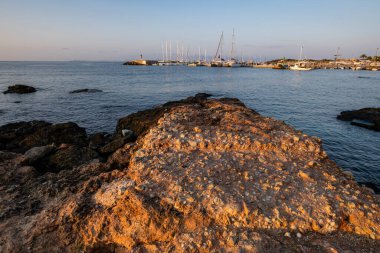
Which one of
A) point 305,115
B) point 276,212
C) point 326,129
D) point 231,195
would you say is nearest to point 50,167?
point 231,195

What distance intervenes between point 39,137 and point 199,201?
15.7m

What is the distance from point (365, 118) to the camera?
28719 mm

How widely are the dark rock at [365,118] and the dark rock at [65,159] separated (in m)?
28.6

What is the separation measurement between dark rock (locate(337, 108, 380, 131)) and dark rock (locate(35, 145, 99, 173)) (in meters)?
Answer: 28.6

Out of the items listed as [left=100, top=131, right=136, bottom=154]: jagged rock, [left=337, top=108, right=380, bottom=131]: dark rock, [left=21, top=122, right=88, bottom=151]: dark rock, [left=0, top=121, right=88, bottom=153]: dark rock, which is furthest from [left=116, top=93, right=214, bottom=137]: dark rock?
[left=337, top=108, right=380, bottom=131]: dark rock

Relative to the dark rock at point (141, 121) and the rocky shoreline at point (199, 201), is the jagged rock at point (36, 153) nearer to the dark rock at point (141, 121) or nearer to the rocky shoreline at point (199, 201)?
the rocky shoreline at point (199, 201)

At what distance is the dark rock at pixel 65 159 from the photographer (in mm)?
12188

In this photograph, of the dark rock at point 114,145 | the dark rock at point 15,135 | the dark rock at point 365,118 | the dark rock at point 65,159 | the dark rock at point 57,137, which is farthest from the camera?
the dark rock at point 365,118

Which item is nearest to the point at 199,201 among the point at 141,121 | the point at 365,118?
the point at 141,121

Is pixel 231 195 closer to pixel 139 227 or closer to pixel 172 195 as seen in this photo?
A: pixel 172 195

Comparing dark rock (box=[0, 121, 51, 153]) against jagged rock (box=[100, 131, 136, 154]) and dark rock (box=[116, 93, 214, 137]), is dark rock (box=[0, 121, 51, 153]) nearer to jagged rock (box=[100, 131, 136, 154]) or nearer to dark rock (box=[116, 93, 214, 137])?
jagged rock (box=[100, 131, 136, 154])

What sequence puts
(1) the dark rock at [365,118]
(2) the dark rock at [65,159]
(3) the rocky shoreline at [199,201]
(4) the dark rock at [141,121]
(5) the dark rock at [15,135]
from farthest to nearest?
(1) the dark rock at [365,118] < (4) the dark rock at [141,121] < (5) the dark rock at [15,135] < (2) the dark rock at [65,159] < (3) the rocky shoreline at [199,201]

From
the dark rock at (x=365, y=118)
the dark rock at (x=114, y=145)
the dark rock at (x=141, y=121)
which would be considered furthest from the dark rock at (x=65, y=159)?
the dark rock at (x=365, y=118)

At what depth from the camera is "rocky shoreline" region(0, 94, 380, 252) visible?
648cm
